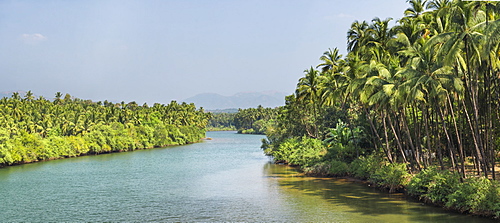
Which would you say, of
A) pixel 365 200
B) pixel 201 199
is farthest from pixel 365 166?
pixel 201 199

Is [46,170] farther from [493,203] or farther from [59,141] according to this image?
[493,203]

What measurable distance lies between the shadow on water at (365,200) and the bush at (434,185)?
0.77m

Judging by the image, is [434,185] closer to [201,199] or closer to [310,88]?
[201,199]

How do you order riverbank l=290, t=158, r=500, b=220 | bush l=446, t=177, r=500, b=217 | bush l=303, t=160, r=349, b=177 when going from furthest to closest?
bush l=303, t=160, r=349, b=177
riverbank l=290, t=158, r=500, b=220
bush l=446, t=177, r=500, b=217

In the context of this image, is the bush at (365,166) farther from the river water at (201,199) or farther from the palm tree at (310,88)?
the palm tree at (310,88)

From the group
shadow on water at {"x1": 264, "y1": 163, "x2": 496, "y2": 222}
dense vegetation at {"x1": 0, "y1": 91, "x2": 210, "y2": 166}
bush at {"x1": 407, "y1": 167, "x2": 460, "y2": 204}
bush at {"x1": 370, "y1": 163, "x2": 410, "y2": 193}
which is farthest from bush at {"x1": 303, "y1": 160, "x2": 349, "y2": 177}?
dense vegetation at {"x1": 0, "y1": 91, "x2": 210, "y2": 166}

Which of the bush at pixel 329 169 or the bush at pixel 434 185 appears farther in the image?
the bush at pixel 329 169

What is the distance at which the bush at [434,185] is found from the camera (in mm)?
26875

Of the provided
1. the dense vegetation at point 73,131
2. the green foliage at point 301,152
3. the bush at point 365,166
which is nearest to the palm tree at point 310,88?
the green foliage at point 301,152

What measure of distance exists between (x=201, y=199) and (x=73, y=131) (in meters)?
66.5

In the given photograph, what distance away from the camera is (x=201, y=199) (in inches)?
1398

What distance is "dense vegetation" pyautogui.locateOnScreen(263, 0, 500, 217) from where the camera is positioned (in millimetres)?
23220

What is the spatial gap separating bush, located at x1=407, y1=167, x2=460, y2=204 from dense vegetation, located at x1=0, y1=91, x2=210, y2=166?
59945 millimetres

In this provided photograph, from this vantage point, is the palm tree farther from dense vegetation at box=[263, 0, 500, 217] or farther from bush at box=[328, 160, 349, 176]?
bush at box=[328, 160, 349, 176]
